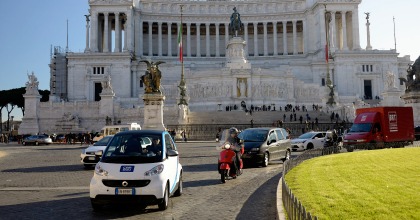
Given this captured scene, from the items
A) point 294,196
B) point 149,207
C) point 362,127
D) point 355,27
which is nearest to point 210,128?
point 362,127

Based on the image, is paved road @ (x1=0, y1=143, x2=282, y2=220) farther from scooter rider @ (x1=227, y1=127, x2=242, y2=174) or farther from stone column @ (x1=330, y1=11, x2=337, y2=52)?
stone column @ (x1=330, y1=11, x2=337, y2=52)

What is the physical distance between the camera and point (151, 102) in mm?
35969

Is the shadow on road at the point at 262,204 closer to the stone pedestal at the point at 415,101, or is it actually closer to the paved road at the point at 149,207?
the paved road at the point at 149,207

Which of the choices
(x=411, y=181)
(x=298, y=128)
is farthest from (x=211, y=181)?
(x=298, y=128)

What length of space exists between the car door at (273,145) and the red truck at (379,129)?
20.6 feet

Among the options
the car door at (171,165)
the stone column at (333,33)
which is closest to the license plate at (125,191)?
the car door at (171,165)

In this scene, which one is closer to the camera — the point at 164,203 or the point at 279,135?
the point at 164,203

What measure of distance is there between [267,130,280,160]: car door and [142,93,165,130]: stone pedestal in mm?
17765

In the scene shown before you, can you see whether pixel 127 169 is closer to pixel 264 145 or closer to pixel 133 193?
pixel 133 193

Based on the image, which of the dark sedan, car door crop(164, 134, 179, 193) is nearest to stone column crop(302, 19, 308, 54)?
the dark sedan

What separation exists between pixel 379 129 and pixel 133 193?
71.6ft

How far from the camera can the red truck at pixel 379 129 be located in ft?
84.0

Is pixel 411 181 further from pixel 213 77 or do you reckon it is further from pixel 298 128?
pixel 213 77

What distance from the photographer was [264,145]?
1870cm
